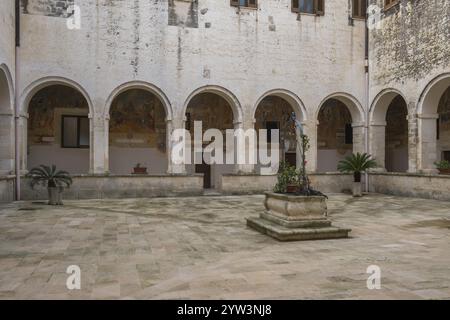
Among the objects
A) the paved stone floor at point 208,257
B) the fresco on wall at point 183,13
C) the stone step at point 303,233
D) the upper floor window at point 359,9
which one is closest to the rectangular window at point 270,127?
the fresco on wall at point 183,13

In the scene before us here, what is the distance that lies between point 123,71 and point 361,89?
31.7ft

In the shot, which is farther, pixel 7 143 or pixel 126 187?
pixel 126 187

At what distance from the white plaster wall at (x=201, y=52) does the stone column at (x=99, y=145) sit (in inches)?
1.4

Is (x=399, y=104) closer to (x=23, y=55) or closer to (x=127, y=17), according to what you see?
(x=127, y=17)

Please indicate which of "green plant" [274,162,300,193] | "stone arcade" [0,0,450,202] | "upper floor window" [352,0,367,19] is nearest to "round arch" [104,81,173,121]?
"stone arcade" [0,0,450,202]

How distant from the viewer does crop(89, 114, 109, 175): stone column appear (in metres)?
13.9

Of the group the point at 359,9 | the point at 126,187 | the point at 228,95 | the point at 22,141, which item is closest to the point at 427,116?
the point at 359,9

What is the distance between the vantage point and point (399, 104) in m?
19.2

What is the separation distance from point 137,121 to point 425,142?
1111 cm

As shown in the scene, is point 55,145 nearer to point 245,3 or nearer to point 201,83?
point 201,83

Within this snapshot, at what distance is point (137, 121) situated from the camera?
54.7ft

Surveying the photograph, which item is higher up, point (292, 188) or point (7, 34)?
point (7, 34)
